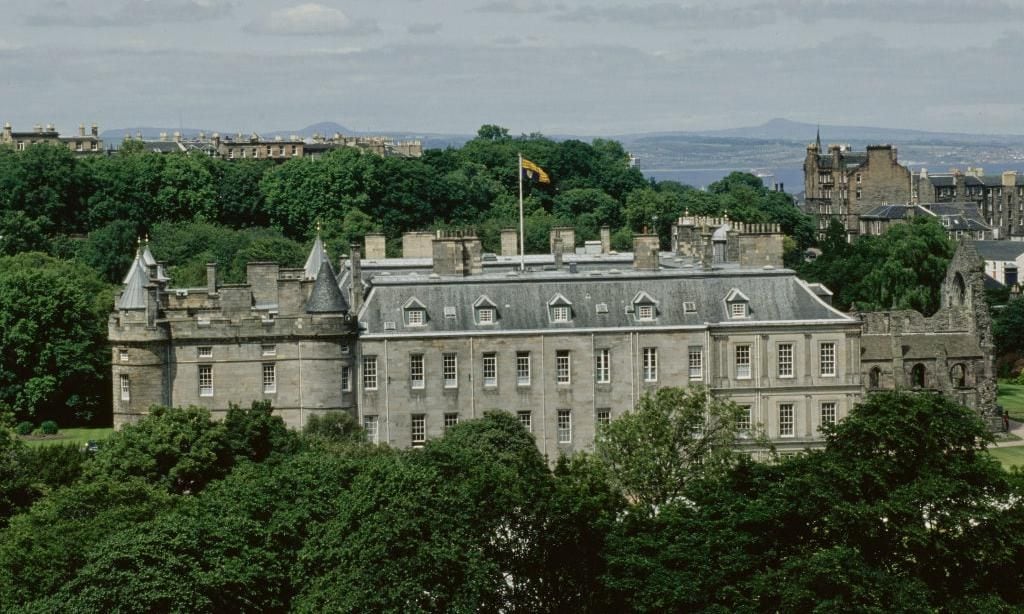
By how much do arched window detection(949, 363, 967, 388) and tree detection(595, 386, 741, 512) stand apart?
88.2ft

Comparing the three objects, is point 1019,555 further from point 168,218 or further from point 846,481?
point 168,218

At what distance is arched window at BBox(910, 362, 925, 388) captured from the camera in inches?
3834

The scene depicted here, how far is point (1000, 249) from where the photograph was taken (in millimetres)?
184750

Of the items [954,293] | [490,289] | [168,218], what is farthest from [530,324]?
[168,218]

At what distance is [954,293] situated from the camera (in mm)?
103500

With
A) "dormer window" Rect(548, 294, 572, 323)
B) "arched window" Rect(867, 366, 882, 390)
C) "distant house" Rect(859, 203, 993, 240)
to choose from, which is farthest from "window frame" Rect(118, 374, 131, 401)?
"distant house" Rect(859, 203, 993, 240)

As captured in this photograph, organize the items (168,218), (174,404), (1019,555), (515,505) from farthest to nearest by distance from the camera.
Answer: (168,218), (174,404), (515,505), (1019,555)

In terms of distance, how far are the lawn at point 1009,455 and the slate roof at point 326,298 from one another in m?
26.0

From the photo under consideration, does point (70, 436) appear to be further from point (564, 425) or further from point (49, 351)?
point (564, 425)

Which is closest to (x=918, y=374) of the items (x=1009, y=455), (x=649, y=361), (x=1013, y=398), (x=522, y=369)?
(x=1009, y=455)

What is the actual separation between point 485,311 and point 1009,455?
2243cm

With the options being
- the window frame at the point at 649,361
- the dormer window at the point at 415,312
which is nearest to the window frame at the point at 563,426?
the window frame at the point at 649,361

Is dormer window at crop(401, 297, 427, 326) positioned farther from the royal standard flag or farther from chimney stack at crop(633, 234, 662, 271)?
the royal standard flag

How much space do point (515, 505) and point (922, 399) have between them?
10.3 meters
